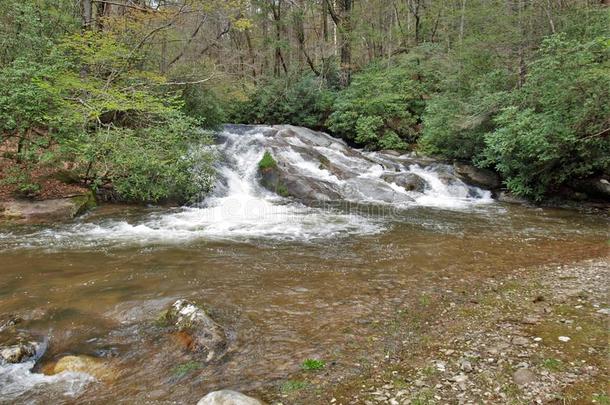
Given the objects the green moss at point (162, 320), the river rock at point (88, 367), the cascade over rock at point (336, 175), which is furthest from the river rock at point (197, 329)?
the cascade over rock at point (336, 175)

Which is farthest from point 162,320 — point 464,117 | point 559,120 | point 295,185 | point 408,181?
point 464,117

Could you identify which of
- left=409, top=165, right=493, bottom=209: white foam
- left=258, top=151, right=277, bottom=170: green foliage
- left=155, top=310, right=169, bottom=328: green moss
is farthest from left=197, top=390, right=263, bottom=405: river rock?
left=258, top=151, right=277, bottom=170: green foliage

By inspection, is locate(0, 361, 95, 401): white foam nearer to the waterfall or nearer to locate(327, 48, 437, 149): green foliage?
the waterfall

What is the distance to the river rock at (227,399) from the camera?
3.06 metres

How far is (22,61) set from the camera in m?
9.65

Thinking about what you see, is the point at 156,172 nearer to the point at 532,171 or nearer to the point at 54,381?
the point at 54,381

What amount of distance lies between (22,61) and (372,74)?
19030mm

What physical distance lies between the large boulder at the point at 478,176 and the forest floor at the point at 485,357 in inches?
405

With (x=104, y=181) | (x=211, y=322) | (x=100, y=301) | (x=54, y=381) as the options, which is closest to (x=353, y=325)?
(x=211, y=322)

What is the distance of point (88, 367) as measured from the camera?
13.0 feet

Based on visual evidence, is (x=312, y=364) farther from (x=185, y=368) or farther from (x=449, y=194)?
(x=449, y=194)

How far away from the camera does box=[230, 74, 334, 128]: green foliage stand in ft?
81.8

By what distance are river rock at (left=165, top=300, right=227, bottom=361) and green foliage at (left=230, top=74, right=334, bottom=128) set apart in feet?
69.4

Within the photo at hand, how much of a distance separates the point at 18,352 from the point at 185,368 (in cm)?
187
